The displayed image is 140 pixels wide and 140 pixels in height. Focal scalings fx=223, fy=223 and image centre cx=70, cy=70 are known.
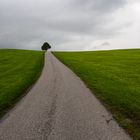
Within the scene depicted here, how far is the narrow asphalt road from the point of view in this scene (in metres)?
7.44

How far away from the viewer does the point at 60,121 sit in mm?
8742

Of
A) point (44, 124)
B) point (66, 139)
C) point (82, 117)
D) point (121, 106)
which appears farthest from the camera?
point (121, 106)

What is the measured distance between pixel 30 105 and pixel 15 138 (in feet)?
13.4

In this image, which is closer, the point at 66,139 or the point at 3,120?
the point at 66,139

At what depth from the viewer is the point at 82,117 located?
9.18 m

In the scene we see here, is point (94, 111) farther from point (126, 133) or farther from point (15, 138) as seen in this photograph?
point (15, 138)

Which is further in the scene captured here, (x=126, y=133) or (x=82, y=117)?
(x=82, y=117)

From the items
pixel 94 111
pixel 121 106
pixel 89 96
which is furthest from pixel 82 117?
pixel 89 96

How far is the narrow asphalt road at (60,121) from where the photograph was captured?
744 centimetres

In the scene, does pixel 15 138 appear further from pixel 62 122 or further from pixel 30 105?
pixel 30 105

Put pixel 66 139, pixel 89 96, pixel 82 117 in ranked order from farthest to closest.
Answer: pixel 89 96 < pixel 82 117 < pixel 66 139

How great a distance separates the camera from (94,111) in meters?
9.95

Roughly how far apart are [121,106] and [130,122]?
243 cm

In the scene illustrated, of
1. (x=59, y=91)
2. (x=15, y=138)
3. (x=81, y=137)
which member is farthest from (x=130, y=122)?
(x=59, y=91)
